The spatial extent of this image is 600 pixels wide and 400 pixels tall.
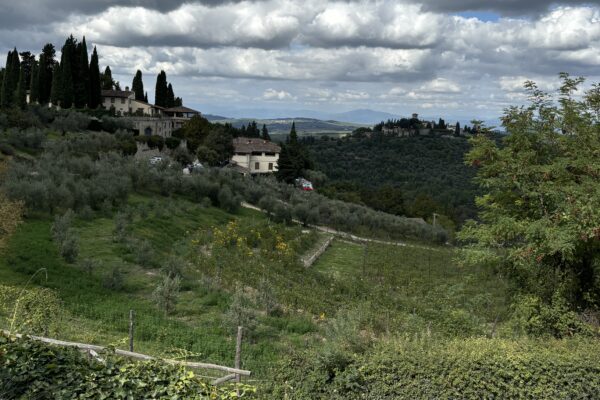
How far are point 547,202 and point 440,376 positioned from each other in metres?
7.34

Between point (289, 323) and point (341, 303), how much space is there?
179 inches

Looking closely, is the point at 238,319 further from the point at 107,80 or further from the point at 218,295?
the point at 107,80

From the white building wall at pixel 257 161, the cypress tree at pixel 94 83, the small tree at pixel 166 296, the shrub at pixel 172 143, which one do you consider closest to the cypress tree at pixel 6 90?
the cypress tree at pixel 94 83

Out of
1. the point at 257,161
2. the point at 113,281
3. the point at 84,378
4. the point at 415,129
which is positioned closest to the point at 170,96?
the point at 257,161

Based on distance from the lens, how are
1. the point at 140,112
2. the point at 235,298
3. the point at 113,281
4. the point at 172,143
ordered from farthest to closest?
the point at 140,112
the point at 172,143
the point at 113,281
the point at 235,298

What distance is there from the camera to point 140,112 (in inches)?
2766

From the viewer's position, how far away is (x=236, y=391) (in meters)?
8.06

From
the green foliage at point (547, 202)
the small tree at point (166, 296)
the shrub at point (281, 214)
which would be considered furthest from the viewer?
the shrub at point (281, 214)

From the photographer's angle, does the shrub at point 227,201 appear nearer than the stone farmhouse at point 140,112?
A: Yes

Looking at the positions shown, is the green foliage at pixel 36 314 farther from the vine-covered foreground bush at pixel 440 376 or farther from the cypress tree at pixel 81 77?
the cypress tree at pixel 81 77

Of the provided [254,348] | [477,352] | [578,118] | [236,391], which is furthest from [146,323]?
[578,118]

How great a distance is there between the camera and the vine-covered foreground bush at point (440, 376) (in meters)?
9.22

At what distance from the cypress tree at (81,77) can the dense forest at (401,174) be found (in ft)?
119

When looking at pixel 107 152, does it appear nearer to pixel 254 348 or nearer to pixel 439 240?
pixel 439 240
